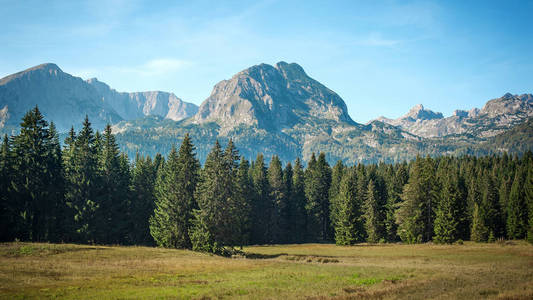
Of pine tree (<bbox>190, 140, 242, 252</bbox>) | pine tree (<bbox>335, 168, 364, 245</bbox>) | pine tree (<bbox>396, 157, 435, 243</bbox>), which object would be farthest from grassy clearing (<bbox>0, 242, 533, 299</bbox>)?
pine tree (<bbox>335, 168, 364, 245</bbox>)

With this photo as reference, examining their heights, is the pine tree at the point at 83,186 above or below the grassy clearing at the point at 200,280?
above

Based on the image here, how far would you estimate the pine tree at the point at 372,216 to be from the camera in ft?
252

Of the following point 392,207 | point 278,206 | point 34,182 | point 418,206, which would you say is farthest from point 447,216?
point 34,182

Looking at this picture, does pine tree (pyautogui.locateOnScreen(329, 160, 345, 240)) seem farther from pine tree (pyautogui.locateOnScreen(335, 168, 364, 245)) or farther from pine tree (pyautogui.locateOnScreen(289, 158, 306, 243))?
pine tree (pyautogui.locateOnScreen(335, 168, 364, 245))

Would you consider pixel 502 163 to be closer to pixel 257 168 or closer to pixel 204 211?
pixel 257 168

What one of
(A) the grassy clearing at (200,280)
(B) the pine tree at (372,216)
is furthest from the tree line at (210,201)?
(A) the grassy clearing at (200,280)

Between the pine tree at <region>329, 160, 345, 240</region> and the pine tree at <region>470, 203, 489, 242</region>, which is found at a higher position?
the pine tree at <region>329, 160, 345, 240</region>

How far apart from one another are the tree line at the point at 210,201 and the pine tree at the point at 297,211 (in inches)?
10.2

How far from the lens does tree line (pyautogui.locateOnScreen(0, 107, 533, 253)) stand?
1996 inches

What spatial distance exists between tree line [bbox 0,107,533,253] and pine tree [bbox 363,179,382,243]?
22 centimetres

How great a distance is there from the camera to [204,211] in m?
53.1

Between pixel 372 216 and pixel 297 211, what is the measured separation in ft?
67.2

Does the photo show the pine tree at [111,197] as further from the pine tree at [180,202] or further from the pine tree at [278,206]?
the pine tree at [278,206]

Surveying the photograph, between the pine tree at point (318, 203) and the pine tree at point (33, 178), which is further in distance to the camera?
the pine tree at point (318, 203)
